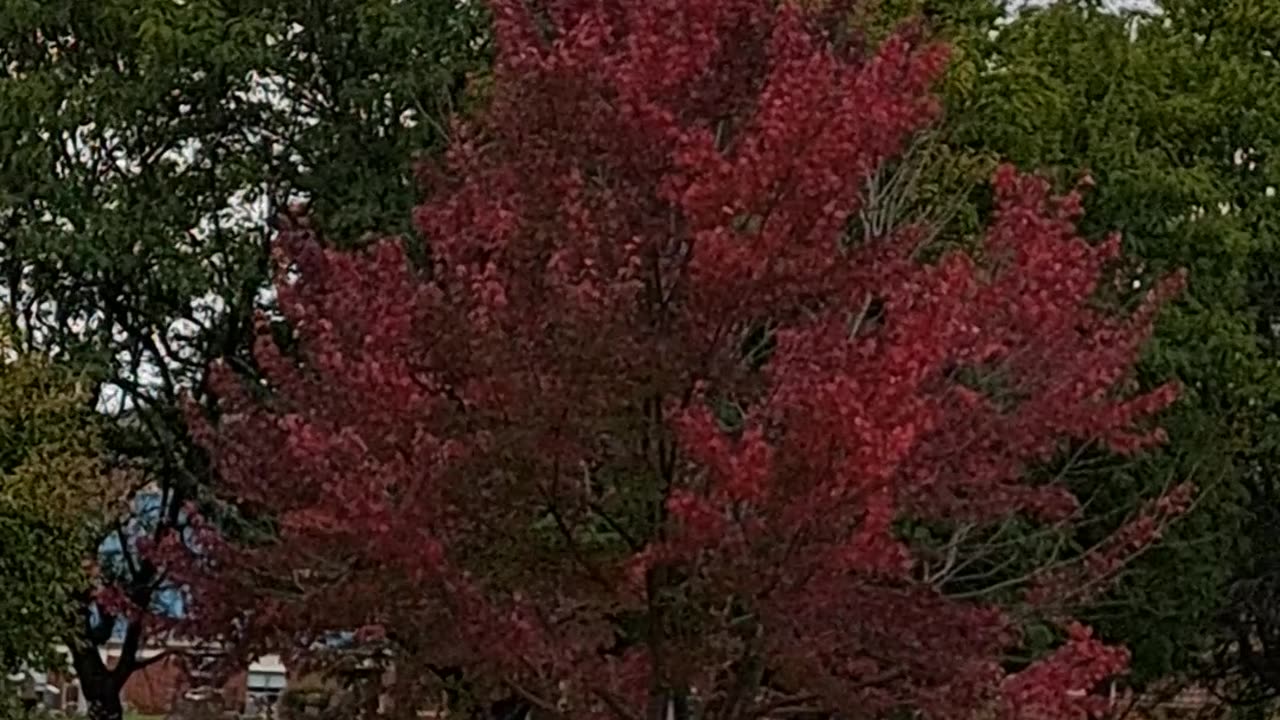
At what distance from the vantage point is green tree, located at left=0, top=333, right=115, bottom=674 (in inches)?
509

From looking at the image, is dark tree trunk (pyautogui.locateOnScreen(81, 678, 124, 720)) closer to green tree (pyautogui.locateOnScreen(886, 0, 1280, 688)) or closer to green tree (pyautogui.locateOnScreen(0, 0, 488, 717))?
green tree (pyautogui.locateOnScreen(0, 0, 488, 717))

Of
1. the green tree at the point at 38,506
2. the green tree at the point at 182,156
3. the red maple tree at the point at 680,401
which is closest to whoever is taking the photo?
the red maple tree at the point at 680,401

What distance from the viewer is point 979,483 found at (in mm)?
8812

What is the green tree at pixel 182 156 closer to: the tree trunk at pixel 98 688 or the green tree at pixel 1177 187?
the tree trunk at pixel 98 688

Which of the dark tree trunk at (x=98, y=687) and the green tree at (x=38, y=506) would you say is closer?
the green tree at (x=38, y=506)

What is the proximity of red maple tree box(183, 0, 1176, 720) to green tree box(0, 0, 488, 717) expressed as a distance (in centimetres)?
692

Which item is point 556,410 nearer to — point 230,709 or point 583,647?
point 583,647

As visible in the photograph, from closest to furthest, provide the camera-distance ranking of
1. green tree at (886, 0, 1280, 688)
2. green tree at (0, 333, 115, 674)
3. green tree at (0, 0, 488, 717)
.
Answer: green tree at (0, 333, 115, 674) → green tree at (886, 0, 1280, 688) → green tree at (0, 0, 488, 717)

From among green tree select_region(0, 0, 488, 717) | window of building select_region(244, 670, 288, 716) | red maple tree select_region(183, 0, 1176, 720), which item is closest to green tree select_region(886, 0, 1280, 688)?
green tree select_region(0, 0, 488, 717)

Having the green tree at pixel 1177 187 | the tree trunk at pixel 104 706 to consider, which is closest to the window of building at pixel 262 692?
the tree trunk at pixel 104 706

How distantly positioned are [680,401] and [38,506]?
5706mm

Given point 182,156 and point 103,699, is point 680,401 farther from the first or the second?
point 103,699

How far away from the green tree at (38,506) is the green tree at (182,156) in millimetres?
2336

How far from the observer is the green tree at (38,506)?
12930 mm
